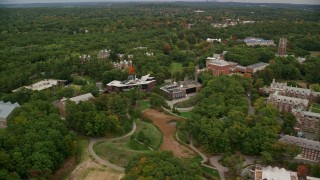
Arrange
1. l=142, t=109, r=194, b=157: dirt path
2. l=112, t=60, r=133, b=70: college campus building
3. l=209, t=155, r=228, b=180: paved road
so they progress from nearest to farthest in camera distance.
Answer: l=209, t=155, r=228, b=180: paved road < l=142, t=109, r=194, b=157: dirt path < l=112, t=60, r=133, b=70: college campus building

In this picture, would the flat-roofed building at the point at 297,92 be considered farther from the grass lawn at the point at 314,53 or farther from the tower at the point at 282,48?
the grass lawn at the point at 314,53

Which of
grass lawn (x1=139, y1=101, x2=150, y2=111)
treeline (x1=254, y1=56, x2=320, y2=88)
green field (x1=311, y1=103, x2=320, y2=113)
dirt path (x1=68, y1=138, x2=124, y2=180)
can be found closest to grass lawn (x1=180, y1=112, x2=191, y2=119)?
grass lawn (x1=139, y1=101, x2=150, y2=111)

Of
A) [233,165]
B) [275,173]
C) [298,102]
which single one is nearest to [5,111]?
[233,165]

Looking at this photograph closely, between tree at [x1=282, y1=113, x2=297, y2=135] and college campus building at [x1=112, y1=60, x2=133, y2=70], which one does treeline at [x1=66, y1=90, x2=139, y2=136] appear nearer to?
tree at [x1=282, y1=113, x2=297, y2=135]

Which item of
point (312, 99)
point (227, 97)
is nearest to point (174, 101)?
point (227, 97)

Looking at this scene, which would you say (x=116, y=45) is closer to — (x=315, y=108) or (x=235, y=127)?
(x=315, y=108)

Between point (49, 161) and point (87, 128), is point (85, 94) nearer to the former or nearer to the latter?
point (87, 128)

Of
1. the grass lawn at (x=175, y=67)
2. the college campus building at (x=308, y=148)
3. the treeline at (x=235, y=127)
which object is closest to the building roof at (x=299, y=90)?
the treeline at (x=235, y=127)
